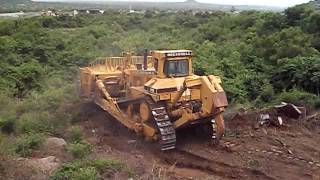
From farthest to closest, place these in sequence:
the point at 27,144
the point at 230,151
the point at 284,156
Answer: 1. the point at 230,151
2. the point at 284,156
3. the point at 27,144

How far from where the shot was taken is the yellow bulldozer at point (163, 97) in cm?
1080

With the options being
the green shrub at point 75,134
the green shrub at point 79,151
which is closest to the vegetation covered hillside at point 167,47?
the green shrub at point 75,134

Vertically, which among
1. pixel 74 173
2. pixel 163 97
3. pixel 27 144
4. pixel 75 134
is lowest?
pixel 75 134

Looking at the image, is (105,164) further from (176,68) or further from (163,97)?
(176,68)

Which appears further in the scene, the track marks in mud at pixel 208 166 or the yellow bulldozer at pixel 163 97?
the yellow bulldozer at pixel 163 97

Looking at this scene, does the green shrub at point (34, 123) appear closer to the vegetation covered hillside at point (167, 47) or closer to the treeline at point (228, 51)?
the vegetation covered hillside at point (167, 47)

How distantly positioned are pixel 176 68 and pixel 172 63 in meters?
0.16

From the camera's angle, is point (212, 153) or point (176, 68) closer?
point (212, 153)

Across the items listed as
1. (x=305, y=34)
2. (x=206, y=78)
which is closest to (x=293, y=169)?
(x=206, y=78)

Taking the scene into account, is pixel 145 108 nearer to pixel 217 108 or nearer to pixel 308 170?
pixel 217 108

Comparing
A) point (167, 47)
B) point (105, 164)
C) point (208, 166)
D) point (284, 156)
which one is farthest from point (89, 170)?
point (167, 47)

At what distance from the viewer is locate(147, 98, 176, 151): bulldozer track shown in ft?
36.3

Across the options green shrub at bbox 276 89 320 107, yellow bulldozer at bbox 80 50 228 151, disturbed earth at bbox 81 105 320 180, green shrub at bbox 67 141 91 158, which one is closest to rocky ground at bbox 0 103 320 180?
disturbed earth at bbox 81 105 320 180

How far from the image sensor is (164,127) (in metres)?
11.1
